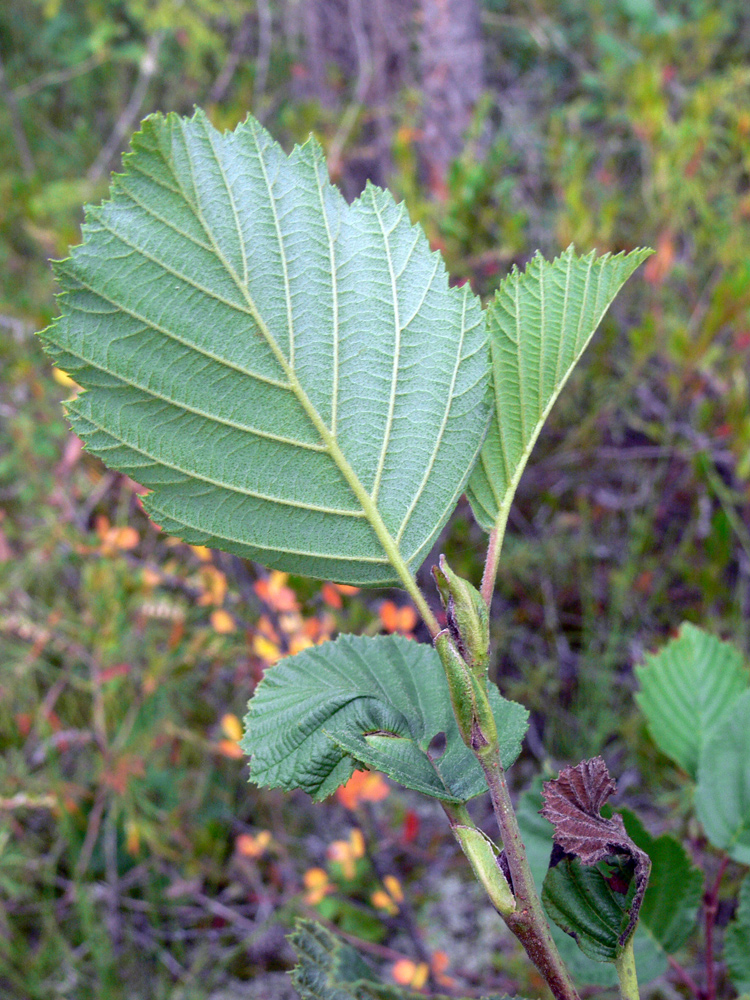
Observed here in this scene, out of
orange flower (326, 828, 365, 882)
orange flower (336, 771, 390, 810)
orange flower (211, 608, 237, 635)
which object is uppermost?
orange flower (211, 608, 237, 635)

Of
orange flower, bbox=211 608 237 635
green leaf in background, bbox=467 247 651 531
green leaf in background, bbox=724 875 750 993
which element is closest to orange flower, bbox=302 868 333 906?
orange flower, bbox=211 608 237 635

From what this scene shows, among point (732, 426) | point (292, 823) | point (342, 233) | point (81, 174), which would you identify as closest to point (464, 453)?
point (342, 233)

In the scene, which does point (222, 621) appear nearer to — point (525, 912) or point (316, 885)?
point (316, 885)

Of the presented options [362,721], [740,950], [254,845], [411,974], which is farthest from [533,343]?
[254,845]

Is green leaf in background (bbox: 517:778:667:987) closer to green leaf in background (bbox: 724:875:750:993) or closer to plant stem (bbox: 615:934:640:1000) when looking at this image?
green leaf in background (bbox: 724:875:750:993)

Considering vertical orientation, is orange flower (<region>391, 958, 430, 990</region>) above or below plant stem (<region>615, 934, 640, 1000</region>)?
below

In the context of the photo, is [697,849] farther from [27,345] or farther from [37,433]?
[27,345]
